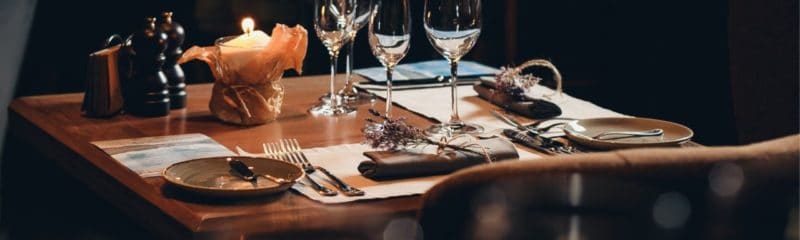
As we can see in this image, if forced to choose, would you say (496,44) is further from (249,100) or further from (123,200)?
(123,200)

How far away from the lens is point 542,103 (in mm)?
1971

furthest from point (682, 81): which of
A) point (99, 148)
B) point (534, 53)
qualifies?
point (99, 148)

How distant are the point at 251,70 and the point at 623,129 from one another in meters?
0.62

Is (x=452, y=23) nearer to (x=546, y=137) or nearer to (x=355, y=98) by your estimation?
(x=546, y=137)

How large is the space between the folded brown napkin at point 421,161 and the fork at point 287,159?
8 centimetres

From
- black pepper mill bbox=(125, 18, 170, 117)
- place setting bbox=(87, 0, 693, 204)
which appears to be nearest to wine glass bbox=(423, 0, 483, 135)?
place setting bbox=(87, 0, 693, 204)

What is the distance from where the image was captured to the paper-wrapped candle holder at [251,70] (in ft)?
5.99

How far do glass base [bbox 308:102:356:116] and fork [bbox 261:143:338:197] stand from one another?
289 mm

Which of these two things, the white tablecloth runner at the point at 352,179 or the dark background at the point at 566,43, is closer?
the white tablecloth runner at the point at 352,179

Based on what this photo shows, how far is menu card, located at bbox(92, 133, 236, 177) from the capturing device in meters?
1.54

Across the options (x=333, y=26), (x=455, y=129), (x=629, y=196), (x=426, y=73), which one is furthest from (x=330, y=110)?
(x=629, y=196)

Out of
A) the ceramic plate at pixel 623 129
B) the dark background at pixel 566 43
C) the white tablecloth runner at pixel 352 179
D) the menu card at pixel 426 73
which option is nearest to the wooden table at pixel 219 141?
the white tablecloth runner at pixel 352 179

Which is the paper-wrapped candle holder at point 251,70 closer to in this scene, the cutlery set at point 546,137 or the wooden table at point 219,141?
the wooden table at point 219,141

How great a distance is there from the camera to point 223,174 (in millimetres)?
1450
